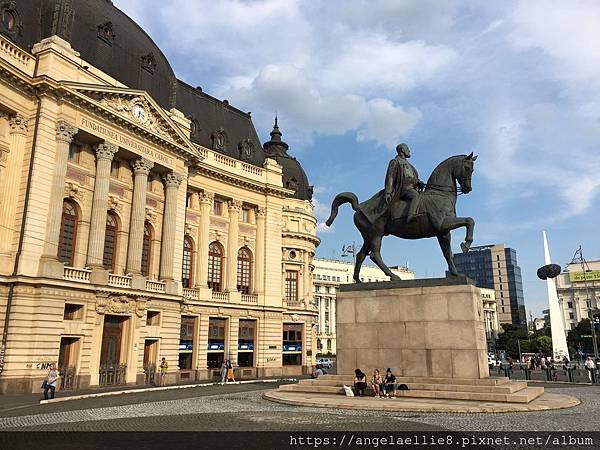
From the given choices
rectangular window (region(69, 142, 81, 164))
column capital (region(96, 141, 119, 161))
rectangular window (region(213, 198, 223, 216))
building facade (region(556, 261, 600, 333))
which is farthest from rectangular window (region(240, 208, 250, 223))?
building facade (region(556, 261, 600, 333))

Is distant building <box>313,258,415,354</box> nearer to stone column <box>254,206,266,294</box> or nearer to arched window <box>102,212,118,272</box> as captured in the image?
stone column <box>254,206,266,294</box>

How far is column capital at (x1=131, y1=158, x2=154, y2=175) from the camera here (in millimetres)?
37844

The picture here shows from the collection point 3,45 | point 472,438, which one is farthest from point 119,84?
point 472,438

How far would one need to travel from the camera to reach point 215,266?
47.2m

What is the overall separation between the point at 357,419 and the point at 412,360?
5417 mm

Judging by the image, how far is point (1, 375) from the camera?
27297 mm

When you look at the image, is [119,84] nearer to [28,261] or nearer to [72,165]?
[72,165]

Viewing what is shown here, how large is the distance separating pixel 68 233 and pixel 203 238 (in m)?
13.7

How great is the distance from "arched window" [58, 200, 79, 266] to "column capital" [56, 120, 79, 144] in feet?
13.6

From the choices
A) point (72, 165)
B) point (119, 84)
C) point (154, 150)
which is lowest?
point (72, 165)

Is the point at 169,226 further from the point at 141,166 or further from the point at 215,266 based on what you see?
the point at 215,266

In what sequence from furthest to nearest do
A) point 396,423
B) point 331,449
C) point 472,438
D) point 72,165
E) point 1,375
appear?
point 72,165 < point 1,375 < point 396,423 < point 472,438 < point 331,449

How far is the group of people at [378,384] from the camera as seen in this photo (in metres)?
18.2

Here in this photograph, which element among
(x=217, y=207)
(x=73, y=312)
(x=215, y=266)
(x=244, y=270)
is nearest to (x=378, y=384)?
(x=73, y=312)
